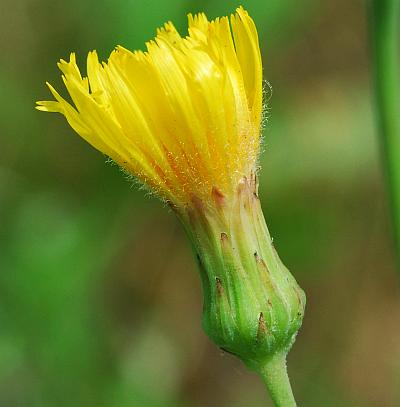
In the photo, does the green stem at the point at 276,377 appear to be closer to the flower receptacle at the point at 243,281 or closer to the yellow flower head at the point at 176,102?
the flower receptacle at the point at 243,281

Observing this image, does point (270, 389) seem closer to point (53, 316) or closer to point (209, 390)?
point (53, 316)

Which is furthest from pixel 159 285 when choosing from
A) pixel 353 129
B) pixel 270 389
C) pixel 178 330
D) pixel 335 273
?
pixel 270 389

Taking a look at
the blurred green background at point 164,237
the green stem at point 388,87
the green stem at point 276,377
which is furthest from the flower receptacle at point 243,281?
the blurred green background at point 164,237

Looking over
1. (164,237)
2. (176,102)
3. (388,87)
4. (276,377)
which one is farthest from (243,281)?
(164,237)

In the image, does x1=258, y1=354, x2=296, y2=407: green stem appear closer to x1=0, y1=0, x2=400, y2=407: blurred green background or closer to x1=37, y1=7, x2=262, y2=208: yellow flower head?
x1=37, y1=7, x2=262, y2=208: yellow flower head

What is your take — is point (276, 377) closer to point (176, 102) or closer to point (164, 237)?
point (176, 102)

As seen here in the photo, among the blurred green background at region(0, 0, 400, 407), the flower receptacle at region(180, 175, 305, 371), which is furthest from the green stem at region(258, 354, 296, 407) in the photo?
the blurred green background at region(0, 0, 400, 407)
